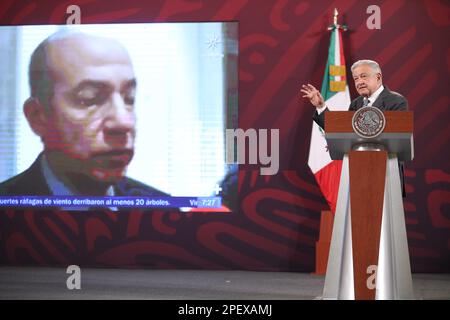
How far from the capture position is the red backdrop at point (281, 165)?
702 centimetres

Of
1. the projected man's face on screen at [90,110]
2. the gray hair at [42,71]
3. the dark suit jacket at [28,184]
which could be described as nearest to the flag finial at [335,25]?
the projected man's face on screen at [90,110]

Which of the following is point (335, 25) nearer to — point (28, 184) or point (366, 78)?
point (366, 78)

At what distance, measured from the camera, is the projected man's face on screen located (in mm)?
7219

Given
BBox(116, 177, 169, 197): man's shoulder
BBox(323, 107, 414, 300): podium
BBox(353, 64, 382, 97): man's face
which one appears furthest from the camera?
BBox(116, 177, 169, 197): man's shoulder

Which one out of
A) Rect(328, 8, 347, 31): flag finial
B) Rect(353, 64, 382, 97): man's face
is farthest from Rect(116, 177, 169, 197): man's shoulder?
Rect(353, 64, 382, 97): man's face

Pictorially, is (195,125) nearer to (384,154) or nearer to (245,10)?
(245,10)

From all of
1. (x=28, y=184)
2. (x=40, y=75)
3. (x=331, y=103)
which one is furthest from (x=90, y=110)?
(x=331, y=103)

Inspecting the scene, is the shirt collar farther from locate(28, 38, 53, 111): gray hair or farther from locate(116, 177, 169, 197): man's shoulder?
locate(28, 38, 53, 111): gray hair

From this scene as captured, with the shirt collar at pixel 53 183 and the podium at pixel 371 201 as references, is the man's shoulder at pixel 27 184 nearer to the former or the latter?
the shirt collar at pixel 53 183

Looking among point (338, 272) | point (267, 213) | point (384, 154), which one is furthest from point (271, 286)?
point (384, 154)

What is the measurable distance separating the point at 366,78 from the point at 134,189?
3.52m

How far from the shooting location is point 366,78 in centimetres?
418

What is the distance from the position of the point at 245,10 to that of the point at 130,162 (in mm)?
1826

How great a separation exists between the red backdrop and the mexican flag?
20cm
